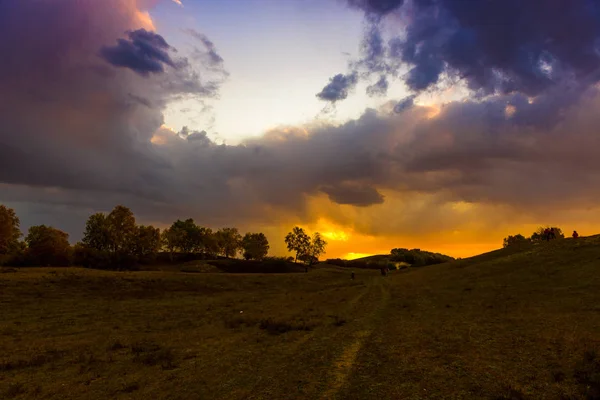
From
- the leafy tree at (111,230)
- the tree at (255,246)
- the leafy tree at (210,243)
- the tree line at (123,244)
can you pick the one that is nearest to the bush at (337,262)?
the tree line at (123,244)

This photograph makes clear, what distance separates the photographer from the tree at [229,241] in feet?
583

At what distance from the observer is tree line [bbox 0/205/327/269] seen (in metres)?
103

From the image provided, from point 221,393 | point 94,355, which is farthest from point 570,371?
point 94,355

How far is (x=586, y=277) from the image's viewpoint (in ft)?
123

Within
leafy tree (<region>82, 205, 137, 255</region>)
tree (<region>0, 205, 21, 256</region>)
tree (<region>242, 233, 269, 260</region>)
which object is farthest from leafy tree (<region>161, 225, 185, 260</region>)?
tree (<region>0, 205, 21, 256</region>)

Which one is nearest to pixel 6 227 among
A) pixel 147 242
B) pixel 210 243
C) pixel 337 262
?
pixel 147 242

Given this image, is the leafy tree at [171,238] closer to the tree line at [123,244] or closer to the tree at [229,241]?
the tree line at [123,244]

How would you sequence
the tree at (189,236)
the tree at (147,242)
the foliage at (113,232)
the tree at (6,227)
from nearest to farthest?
the tree at (6,227), the foliage at (113,232), the tree at (147,242), the tree at (189,236)

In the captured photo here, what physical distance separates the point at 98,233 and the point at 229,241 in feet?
211

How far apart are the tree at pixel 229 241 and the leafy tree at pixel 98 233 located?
53.9 metres

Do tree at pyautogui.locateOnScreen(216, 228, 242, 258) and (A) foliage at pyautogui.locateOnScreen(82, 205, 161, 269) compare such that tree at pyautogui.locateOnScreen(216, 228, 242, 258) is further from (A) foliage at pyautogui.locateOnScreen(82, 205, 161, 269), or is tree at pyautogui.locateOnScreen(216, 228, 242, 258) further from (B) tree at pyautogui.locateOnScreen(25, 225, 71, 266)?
(B) tree at pyautogui.locateOnScreen(25, 225, 71, 266)

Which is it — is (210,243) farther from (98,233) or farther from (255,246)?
(98,233)

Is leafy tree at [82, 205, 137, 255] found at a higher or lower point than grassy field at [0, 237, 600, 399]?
higher

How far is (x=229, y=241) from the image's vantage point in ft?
596
